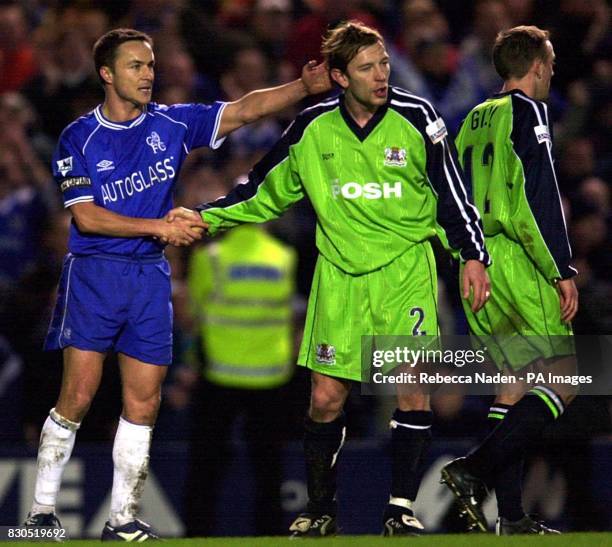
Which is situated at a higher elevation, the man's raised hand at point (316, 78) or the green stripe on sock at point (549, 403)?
the man's raised hand at point (316, 78)

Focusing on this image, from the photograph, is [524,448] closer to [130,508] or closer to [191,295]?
[130,508]

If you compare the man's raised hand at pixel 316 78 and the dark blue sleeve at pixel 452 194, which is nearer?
the dark blue sleeve at pixel 452 194

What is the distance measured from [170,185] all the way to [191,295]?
241 cm

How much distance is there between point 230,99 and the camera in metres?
9.50

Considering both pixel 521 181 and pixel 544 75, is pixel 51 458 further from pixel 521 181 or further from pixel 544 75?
pixel 544 75

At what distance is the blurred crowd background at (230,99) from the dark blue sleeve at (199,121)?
2164 mm

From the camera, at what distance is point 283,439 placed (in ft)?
25.9

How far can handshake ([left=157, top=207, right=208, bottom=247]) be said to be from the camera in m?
5.86

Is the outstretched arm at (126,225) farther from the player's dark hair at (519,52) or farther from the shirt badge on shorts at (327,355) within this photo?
the player's dark hair at (519,52)

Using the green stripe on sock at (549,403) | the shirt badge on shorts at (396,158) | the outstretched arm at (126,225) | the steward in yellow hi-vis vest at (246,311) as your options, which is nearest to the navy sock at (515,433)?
the green stripe on sock at (549,403)

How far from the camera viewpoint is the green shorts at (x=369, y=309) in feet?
19.5

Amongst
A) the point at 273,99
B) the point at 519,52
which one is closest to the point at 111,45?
the point at 273,99

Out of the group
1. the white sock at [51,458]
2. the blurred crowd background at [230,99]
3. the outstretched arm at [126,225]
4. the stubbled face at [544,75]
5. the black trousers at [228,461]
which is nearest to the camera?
the outstretched arm at [126,225]

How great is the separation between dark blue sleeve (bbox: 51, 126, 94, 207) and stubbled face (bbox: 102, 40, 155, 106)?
0.86ft
